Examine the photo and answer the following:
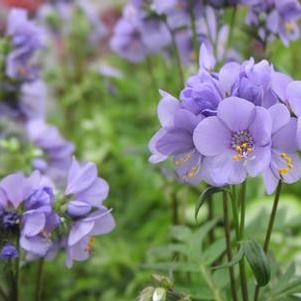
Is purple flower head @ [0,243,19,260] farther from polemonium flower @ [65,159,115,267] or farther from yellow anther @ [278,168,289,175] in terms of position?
yellow anther @ [278,168,289,175]

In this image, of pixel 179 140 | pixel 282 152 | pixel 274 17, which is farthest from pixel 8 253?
pixel 274 17

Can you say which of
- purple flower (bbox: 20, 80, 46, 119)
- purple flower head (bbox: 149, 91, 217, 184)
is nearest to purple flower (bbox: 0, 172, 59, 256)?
purple flower head (bbox: 149, 91, 217, 184)

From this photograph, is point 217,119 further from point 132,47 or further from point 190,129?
point 132,47

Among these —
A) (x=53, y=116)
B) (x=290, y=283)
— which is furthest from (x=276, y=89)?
(x=53, y=116)

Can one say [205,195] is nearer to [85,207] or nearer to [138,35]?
[85,207]

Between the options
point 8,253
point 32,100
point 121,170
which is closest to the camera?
point 8,253
